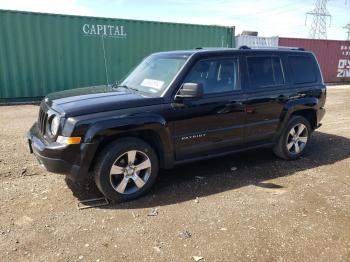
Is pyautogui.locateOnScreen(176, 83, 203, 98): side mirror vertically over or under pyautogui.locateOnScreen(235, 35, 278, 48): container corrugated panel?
under

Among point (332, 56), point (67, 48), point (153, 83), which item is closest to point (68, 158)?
point (153, 83)

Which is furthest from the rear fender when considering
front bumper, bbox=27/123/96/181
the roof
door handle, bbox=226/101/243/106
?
front bumper, bbox=27/123/96/181

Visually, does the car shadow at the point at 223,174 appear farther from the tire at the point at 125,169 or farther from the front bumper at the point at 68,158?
the front bumper at the point at 68,158

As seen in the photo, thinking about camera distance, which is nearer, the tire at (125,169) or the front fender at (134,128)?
the front fender at (134,128)

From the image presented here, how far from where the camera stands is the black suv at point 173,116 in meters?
3.77

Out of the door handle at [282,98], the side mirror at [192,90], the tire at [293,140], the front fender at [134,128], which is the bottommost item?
the tire at [293,140]

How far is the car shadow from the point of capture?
427cm

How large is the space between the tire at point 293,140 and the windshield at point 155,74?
2.18 meters

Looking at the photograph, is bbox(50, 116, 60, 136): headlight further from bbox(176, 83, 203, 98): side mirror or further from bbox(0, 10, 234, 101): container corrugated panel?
bbox(0, 10, 234, 101): container corrugated panel

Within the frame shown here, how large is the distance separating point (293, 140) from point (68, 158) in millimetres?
3669

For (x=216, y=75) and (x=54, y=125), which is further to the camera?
(x=216, y=75)

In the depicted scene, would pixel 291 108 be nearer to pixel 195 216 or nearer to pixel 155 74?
pixel 155 74

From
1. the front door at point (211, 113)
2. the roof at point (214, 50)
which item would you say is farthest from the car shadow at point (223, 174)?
the roof at point (214, 50)

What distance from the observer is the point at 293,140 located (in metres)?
5.66
